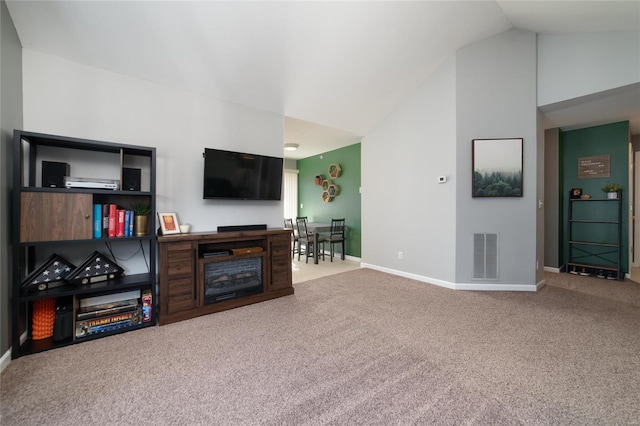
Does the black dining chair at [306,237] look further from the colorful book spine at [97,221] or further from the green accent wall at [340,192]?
the colorful book spine at [97,221]

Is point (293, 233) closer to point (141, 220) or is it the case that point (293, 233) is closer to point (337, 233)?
point (337, 233)

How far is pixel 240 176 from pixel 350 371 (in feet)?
8.00

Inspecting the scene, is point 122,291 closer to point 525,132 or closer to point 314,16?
point 314,16

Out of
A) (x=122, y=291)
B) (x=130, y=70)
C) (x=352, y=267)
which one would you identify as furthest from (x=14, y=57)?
(x=352, y=267)

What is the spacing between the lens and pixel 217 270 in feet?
9.34

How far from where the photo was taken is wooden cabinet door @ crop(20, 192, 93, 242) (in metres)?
1.94

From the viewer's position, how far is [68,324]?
7.00 ft

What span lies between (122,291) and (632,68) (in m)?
5.78

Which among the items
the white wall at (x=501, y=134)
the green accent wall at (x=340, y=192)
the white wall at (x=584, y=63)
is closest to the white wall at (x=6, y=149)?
the white wall at (x=501, y=134)

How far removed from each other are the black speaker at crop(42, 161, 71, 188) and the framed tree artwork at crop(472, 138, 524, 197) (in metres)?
4.45

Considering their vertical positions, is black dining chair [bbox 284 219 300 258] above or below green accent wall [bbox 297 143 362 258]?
below

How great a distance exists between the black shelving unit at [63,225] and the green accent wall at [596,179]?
6402mm

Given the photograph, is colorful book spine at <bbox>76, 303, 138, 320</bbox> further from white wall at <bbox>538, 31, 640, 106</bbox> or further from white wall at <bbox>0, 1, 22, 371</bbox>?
white wall at <bbox>538, 31, 640, 106</bbox>

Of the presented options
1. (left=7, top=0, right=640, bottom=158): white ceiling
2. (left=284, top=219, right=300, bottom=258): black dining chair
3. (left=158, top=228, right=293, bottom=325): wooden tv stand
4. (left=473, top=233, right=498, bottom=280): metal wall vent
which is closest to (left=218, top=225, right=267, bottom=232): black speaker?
(left=158, top=228, right=293, bottom=325): wooden tv stand
